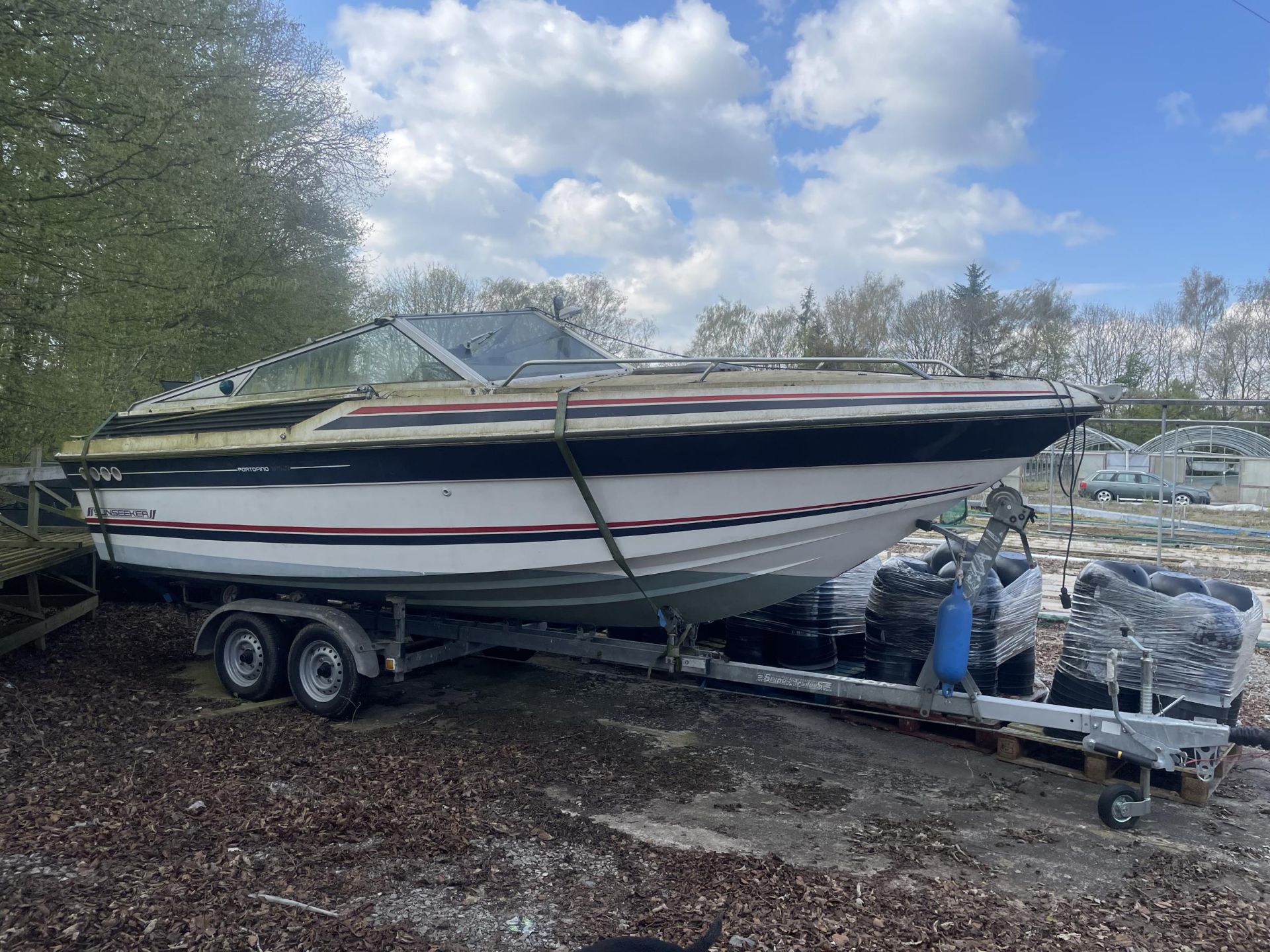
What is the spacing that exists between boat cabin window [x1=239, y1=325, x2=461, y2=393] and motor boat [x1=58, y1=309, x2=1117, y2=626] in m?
0.01

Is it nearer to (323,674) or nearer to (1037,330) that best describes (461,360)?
(323,674)

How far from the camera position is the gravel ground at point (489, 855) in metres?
2.84

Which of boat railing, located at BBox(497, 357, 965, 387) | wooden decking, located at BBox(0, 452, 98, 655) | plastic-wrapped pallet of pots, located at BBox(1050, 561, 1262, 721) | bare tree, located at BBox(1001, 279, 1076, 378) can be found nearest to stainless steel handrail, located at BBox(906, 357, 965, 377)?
boat railing, located at BBox(497, 357, 965, 387)

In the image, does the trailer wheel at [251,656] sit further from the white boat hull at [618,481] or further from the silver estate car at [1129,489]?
the silver estate car at [1129,489]

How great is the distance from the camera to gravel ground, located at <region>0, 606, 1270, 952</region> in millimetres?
2842

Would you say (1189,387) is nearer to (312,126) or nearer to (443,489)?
(312,126)

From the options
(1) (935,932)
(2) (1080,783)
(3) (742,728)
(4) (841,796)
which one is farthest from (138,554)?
(2) (1080,783)

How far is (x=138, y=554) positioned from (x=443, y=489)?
9.33 feet

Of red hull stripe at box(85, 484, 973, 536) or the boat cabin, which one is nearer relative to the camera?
red hull stripe at box(85, 484, 973, 536)

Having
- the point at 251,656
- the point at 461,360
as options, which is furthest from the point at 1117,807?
the point at 251,656

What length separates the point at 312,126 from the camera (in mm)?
13828

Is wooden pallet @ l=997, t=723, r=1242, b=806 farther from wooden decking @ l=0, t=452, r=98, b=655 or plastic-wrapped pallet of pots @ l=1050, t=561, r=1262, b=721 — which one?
wooden decking @ l=0, t=452, r=98, b=655

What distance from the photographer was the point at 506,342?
5.29m

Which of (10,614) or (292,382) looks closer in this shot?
(292,382)
